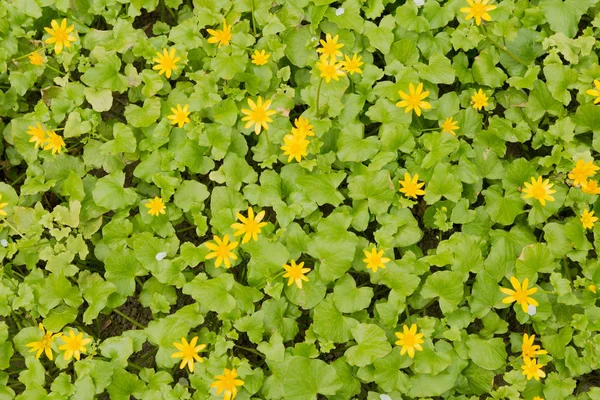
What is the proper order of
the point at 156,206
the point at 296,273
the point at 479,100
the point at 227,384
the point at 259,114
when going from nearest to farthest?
the point at 227,384, the point at 296,273, the point at 259,114, the point at 156,206, the point at 479,100

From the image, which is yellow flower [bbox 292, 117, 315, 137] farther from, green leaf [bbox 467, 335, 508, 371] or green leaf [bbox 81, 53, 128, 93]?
green leaf [bbox 467, 335, 508, 371]

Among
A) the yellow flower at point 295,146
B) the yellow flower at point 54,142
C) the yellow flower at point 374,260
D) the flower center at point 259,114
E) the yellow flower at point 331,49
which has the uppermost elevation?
the yellow flower at point 331,49

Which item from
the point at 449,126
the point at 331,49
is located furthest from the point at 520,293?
the point at 331,49

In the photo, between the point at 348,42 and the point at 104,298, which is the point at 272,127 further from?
the point at 104,298

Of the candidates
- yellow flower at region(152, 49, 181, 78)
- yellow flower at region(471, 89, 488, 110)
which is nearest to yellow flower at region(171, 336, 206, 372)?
yellow flower at region(152, 49, 181, 78)

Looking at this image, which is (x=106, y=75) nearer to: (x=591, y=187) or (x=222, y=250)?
(x=222, y=250)

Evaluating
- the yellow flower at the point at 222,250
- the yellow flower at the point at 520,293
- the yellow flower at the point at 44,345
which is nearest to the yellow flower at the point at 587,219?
the yellow flower at the point at 520,293

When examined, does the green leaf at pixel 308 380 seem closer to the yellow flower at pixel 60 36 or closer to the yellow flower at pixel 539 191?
the yellow flower at pixel 539 191

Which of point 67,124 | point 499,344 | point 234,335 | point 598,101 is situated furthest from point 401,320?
point 67,124
